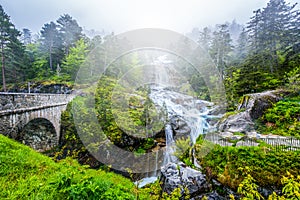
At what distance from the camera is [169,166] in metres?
8.11

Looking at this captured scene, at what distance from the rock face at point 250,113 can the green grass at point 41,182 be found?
409 inches

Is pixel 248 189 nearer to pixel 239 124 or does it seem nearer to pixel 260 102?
pixel 239 124

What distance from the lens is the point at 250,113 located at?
43.1 feet

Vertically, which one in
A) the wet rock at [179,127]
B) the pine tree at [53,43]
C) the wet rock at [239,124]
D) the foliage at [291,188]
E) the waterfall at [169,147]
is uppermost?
the pine tree at [53,43]

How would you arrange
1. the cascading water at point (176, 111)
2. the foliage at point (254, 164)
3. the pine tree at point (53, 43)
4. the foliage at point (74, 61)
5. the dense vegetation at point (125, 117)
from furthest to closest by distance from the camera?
the pine tree at point (53, 43) < the foliage at point (74, 61) < the cascading water at point (176, 111) < the foliage at point (254, 164) < the dense vegetation at point (125, 117)

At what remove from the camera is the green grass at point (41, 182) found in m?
3.70

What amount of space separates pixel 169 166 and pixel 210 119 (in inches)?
428

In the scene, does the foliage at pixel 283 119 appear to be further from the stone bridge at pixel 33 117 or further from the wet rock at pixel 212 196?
the stone bridge at pixel 33 117

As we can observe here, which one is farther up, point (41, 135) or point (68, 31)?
point (68, 31)

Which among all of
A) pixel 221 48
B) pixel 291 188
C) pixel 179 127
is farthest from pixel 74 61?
pixel 291 188

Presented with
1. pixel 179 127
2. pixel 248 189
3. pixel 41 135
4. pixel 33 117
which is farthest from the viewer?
Result: pixel 179 127

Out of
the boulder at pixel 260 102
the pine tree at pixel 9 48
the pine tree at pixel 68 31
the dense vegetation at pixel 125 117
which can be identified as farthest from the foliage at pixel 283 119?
the pine tree at pixel 68 31

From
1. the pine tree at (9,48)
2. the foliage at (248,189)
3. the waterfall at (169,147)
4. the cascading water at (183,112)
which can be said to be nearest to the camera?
the foliage at (248,189)

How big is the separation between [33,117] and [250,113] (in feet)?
47.5
